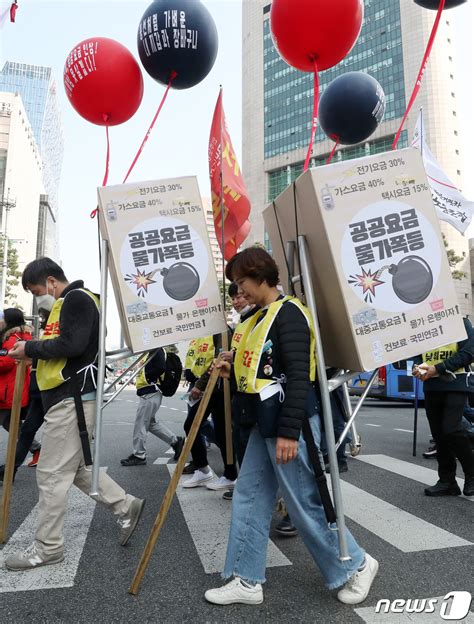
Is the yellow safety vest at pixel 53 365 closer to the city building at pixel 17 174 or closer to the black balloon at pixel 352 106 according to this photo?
the black balloon at pixel 352 106

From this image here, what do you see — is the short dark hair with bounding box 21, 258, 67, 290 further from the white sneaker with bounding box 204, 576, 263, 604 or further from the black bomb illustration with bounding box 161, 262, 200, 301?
the white sneaker with bounding box 204, 576, 263, 604

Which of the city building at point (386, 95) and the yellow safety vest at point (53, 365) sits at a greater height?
the city building at point (386, 95)

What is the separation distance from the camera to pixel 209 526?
3.71m

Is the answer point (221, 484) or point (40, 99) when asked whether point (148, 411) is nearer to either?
point (221, 484)

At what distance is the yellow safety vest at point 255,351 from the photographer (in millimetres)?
2436

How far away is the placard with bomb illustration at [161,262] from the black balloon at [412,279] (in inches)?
44.5

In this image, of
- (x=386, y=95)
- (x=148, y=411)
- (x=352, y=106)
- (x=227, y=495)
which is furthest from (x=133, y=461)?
(x=386, y=95)

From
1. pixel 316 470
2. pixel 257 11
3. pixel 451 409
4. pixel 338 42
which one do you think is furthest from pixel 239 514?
pixel 257 11

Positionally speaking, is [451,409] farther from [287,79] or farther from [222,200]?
[287,79]

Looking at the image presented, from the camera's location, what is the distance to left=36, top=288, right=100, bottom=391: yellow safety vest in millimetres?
3082

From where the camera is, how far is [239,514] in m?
2.55

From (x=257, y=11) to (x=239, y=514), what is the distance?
87206 millimetres

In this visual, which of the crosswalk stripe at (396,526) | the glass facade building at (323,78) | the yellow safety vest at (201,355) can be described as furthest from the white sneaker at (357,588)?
the glass facade building at (323,78)

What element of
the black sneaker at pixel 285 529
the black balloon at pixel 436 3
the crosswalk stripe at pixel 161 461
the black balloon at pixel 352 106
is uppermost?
the black balloon at pixel 436 3
